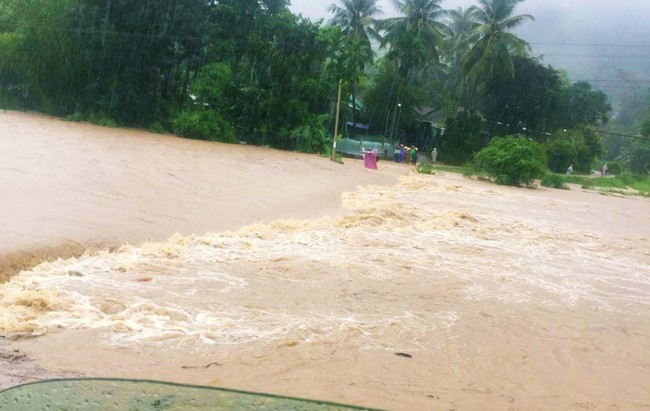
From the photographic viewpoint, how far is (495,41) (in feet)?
154

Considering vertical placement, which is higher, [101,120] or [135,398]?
[101,120]

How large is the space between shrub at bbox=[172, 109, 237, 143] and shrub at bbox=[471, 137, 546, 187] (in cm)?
1253

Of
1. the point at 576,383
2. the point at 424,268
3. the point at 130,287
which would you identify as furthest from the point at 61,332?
the point at 424,268

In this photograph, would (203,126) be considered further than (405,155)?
No

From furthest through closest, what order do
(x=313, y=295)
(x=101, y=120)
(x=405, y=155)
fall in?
(x=405, y=155), (x=101, y=120), (x=313, y=295)

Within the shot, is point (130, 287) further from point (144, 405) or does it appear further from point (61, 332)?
point (144, 405)

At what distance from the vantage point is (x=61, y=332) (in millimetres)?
5977

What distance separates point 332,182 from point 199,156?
15.1 ft

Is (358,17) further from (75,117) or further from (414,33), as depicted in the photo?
(75,117)

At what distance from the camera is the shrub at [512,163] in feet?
108

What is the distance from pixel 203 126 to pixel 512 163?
14.6m

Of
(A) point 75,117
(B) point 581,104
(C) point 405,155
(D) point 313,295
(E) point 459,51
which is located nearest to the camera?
(D) point 313,295

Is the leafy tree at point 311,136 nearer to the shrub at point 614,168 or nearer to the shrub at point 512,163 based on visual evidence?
the shrub at point 512,163

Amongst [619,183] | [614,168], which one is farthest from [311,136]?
[614,168]
